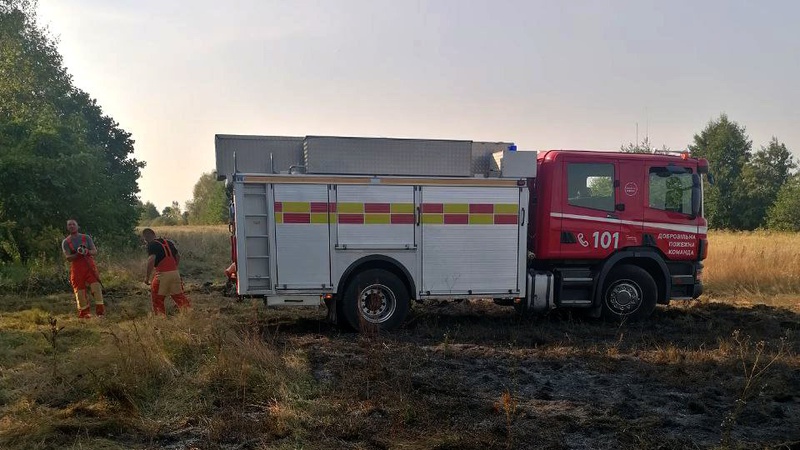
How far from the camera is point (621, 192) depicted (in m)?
8.51

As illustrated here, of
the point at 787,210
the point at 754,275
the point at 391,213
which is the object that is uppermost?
the point at 787,210

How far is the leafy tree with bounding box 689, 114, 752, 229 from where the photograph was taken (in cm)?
4622

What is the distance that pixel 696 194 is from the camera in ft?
28.2

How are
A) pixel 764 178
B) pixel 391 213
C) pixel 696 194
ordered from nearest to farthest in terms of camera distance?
pixel 391 213, pixel 696 194, pixel 764 178

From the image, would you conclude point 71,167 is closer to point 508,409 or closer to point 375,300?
point 375,300

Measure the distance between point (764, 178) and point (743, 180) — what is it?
182cm

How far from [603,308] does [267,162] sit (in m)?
5.60

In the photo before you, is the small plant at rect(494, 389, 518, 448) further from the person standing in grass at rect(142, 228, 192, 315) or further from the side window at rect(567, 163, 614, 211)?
the person standing in grass at rect(142, 228, 192, 315)

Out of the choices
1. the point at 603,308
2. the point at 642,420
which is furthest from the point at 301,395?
A: the point at 603,308

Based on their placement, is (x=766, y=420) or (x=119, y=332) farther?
(x=119, y=332)

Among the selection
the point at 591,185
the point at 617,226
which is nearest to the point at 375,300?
the point at 591,185

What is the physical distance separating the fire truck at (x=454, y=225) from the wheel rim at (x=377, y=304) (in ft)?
0.05

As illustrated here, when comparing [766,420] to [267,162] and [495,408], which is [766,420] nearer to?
[495,408]

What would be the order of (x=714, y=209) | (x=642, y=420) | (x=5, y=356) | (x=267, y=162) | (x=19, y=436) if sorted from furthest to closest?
(x=714, y=209) → (x=267, y=162) → (x=5, y=356) → (x=642, y=420) → (x=19, y=436)
